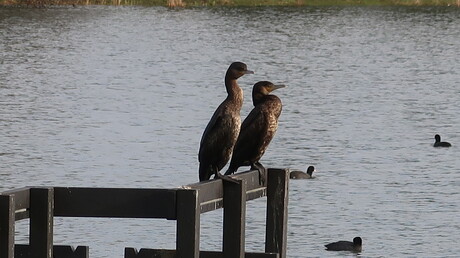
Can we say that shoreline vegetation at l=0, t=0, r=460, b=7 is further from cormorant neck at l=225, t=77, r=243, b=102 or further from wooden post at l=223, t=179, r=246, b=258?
wooden post at l=223, t=179, r=246, b=258

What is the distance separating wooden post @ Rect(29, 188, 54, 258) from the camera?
9609 mm

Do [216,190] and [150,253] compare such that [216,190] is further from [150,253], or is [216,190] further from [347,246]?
[347,246]

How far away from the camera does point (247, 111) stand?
3356 cm

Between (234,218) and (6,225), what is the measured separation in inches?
76.2

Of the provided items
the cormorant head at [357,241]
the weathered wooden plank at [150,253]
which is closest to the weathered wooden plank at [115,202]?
the weathered wooden plank at [150,253]

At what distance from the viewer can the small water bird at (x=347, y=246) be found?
17656 millimetres

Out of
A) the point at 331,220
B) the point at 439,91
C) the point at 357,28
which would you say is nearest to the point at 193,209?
the point at 331,220

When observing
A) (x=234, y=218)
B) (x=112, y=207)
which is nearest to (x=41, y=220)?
(x=112, y=207)

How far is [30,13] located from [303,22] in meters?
13.4

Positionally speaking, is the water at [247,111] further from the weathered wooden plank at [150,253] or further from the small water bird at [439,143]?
the weathered wooden plank at [150,253]

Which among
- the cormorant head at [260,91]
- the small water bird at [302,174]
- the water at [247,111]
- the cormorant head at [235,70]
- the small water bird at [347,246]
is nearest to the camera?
the cormorant head at [235,70]

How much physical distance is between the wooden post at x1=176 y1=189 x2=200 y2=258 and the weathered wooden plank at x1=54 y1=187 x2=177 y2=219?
14cm

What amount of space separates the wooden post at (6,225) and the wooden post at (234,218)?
6.08 ft

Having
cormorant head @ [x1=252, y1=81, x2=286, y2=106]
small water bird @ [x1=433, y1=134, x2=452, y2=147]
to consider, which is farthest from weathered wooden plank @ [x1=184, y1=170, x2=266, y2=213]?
small water bird @ [x1=433, y1=134, x2=452, y2=147]
